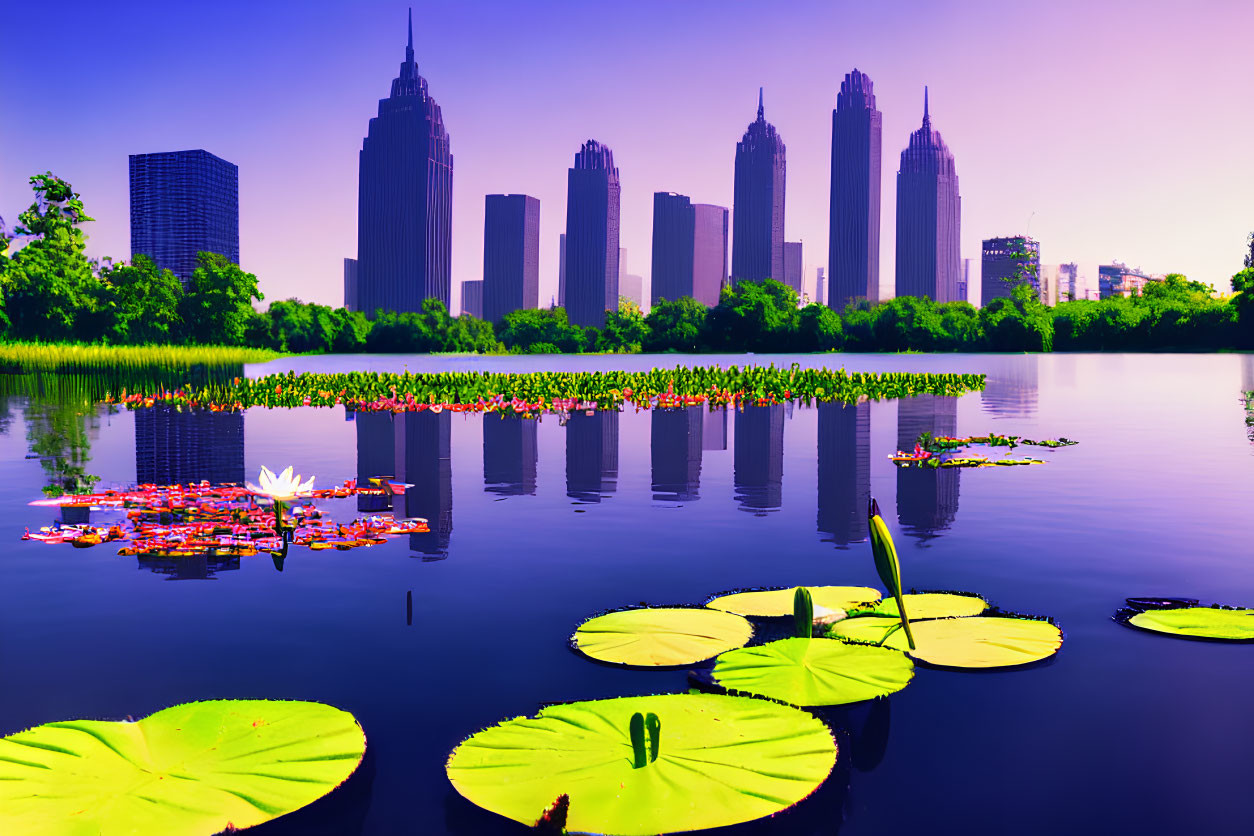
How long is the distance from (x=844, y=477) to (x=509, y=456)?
231 inches

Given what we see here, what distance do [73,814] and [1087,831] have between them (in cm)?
365

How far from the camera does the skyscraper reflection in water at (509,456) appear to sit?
12.6 metres

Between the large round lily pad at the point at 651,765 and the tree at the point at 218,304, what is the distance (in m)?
88.0

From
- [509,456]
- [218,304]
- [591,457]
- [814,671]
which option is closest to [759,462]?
[591,457]

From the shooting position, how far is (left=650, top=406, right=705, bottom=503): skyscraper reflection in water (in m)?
12.1

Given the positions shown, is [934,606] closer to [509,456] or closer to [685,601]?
[685,601]

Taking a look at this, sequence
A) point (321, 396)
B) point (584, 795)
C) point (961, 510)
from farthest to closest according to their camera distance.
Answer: point (321, 396)
point (961, 510)
point (584, 795)

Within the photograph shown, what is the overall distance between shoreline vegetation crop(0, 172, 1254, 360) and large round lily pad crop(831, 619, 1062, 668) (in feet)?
226

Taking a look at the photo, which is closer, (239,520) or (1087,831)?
(1087,831)

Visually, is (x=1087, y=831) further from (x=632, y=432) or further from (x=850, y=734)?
(x=632, y=432)

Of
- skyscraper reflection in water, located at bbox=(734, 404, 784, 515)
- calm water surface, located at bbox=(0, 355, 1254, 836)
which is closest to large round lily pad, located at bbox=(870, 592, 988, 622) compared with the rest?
calm water surface, located at bbox=(0, 355, 1254, 836)

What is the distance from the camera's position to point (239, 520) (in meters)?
9.63

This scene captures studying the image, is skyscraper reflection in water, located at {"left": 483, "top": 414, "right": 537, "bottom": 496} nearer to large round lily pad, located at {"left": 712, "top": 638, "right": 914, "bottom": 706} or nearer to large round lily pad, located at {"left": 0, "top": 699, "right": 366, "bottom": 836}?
large round lily pad, located at {"left": 712, "top": 638, "right": 914, "bottom": 706}

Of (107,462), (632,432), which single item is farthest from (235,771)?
(632,432)
